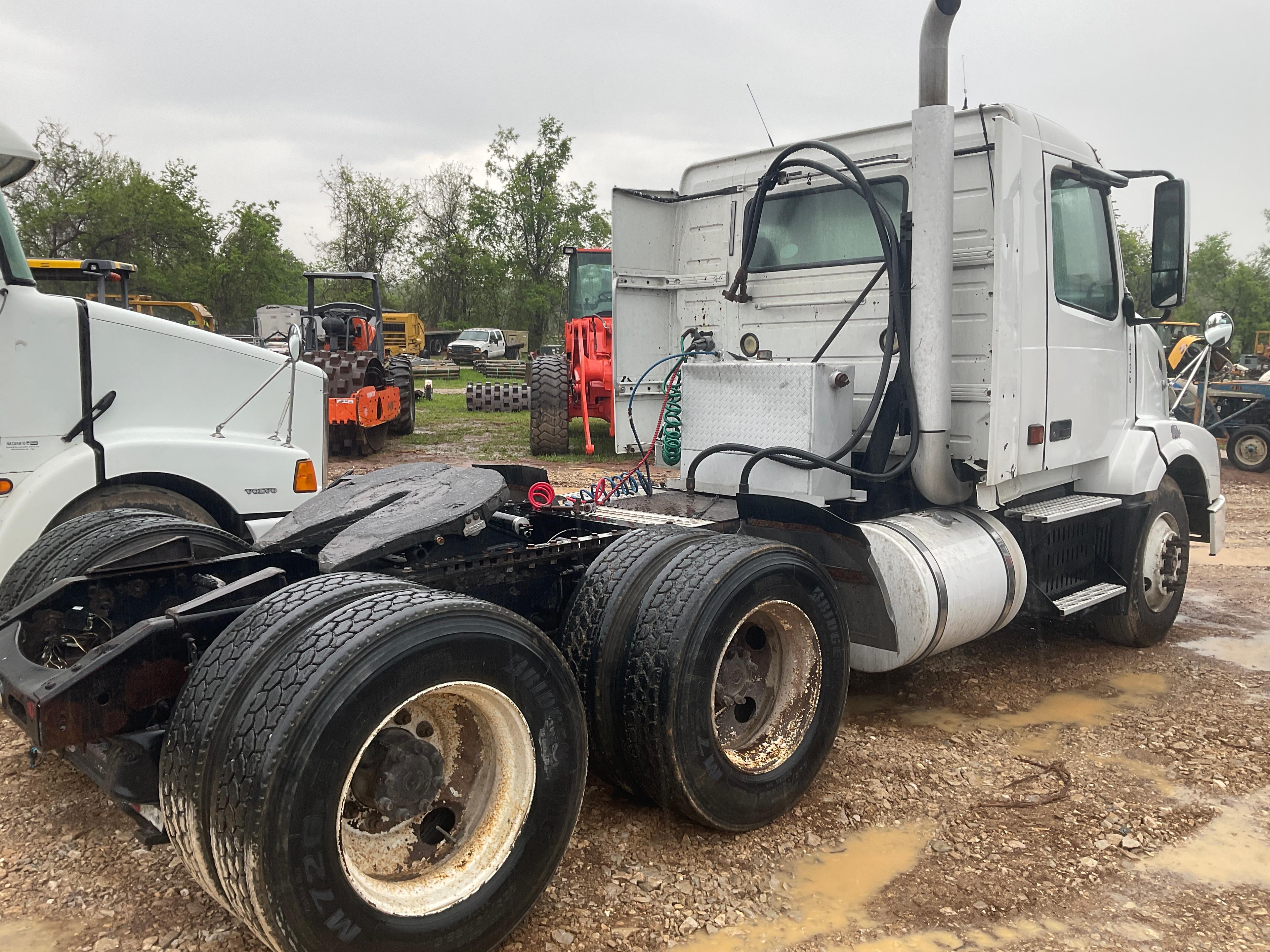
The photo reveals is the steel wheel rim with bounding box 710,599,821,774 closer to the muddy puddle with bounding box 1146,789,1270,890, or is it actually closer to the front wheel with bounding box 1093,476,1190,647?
the muddy puddle with bounding box 1146,789,1270,890

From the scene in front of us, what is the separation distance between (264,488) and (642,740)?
3026 millimetres

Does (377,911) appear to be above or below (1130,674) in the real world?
above

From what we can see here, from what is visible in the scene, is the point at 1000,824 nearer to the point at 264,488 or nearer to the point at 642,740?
the point at 642,740

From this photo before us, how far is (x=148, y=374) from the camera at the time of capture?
4.97m

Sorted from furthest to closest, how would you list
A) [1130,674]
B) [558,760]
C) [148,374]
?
[1130,674]
[148,374]
[558,760]

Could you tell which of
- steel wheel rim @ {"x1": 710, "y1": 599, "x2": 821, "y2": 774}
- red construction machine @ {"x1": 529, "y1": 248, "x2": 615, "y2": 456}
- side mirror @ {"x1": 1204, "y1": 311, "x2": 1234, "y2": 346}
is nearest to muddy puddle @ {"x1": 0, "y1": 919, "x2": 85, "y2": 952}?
steel wheel rim @ {"x1": 710, "y1": 599, "x2": 821, "y2": 774}

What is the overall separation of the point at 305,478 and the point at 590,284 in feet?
33.6

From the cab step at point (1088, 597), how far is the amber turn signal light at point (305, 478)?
417 centimetres

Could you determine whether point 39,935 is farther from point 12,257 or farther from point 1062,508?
point 1062,508

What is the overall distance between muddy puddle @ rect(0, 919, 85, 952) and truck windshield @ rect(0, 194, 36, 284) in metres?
2.98

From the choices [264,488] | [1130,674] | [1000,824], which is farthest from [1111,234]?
[264,488]

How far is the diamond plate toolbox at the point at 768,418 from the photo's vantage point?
4594mm

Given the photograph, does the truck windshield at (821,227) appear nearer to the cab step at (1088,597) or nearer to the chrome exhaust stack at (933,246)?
the chrome exhaust stack at (933,246)

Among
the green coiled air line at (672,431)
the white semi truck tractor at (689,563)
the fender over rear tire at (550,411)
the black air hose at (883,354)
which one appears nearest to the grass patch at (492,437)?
the fender over rear tire at (550,411)
